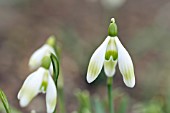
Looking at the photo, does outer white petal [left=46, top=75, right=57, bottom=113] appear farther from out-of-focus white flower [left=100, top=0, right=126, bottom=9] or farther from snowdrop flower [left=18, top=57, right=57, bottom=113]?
out-of-focus white flower [left=100, top=0, right=126, bottom=9]

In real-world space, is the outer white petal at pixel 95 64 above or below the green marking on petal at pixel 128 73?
above

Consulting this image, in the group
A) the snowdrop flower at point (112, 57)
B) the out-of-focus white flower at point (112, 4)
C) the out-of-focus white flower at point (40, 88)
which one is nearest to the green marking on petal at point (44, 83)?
the out-of-focus white flower at point (40, 88)

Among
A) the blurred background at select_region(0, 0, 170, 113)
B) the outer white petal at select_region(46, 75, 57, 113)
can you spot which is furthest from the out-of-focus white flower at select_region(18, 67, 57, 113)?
the blurred background at select_region(0, 0, 170, 113)

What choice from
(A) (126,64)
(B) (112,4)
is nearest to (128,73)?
(A) (126,64)

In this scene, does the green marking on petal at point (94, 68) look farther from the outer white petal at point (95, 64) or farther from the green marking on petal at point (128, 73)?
the green marking on petal at point (128, 73)

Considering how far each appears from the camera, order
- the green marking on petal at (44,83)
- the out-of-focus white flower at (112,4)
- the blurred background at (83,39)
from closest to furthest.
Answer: the green marking on petal at (44,83) < the blurred background at (83,39) < the out-of-focus white flower at (112,4)

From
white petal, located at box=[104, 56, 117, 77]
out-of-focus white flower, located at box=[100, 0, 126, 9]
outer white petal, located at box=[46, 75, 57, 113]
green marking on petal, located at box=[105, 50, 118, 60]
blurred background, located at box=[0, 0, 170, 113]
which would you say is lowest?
outer white petal, located at box=[46, 75, 57, 113]

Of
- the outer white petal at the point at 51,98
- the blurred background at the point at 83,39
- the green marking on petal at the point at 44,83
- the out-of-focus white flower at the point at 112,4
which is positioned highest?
the out-of-focus white flower at the point at 112,4

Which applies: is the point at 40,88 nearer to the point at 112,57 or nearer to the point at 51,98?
the point at 51,98
